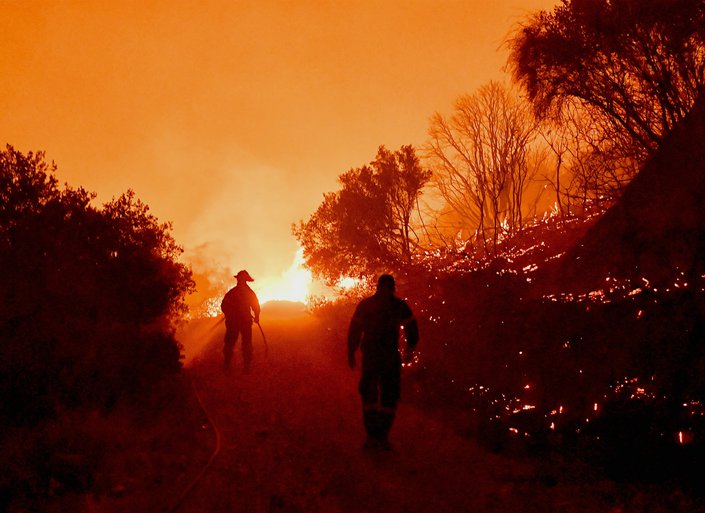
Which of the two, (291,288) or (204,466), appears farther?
(291,288)

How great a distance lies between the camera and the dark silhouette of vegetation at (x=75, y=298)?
6848 millimetres

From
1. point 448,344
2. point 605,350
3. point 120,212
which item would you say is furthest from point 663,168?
point 120,212

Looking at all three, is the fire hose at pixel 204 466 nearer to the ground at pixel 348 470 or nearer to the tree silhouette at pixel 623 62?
the ground at pixel 348 470

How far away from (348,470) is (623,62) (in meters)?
9.15

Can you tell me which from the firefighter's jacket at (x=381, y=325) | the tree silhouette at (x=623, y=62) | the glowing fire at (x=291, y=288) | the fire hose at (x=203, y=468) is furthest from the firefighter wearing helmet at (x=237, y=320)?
the glowing fire at (x=291, y=288)

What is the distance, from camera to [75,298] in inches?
331

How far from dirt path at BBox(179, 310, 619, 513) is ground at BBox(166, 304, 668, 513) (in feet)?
0.03

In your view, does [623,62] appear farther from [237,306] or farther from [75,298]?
[75,298]

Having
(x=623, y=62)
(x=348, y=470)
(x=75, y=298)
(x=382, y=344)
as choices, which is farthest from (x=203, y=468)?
(x=623, y=62)

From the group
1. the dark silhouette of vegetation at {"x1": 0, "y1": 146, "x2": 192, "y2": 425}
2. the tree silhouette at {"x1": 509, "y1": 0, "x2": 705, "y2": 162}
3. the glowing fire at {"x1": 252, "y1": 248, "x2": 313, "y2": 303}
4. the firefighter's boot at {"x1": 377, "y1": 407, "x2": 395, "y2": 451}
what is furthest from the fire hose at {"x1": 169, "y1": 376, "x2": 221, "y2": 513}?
the glowing fire at {"x1": 252, "y1": 248, "x2": 313, "y2": 303}

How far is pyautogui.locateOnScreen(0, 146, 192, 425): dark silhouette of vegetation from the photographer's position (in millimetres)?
6848

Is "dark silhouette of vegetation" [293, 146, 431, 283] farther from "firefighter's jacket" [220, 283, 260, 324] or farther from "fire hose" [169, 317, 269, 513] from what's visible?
"fire hose" [169, 317, 269, 513]

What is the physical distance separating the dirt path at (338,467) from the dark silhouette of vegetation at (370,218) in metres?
11.4

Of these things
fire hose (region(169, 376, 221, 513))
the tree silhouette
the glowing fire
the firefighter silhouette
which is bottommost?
fire hose (region(169, 376, 221, 513))
